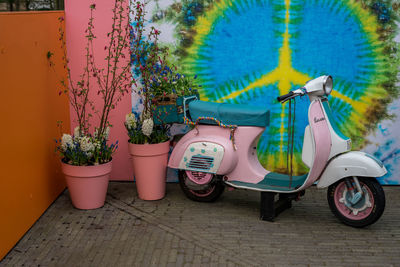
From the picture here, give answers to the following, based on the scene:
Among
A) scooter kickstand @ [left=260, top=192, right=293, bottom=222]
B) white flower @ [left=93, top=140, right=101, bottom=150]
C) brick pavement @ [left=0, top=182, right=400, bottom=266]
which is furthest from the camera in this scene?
white flower @ [left=93, top=140, right=101, bottom=150]

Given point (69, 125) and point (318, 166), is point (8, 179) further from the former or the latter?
point (318, 166)

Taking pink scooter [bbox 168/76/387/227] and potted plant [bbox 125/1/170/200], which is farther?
potted plant [bbox 125/1/170/200]

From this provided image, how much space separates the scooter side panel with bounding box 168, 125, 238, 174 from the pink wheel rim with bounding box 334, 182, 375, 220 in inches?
Result: 38.5

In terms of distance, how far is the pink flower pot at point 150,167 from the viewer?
15.6ft

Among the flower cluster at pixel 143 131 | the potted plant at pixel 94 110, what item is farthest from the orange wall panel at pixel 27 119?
the flower cluster at pixel 143 131

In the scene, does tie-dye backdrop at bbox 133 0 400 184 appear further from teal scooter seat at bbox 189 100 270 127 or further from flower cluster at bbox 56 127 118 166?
flower cluster at bbox 56 127 118 166

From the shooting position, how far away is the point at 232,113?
14.7ft

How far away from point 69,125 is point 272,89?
2.29m

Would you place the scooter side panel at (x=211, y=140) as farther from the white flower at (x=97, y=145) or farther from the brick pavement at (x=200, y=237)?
the white flower at (x=97, y=145)

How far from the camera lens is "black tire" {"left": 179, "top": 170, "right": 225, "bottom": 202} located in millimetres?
4730

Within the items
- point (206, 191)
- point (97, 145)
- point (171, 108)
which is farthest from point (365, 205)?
point (97, 145)

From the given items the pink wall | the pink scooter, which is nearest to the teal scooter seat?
the pink scooter

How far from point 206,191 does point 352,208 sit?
55.8 inches

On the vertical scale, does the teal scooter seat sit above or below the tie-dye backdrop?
below
